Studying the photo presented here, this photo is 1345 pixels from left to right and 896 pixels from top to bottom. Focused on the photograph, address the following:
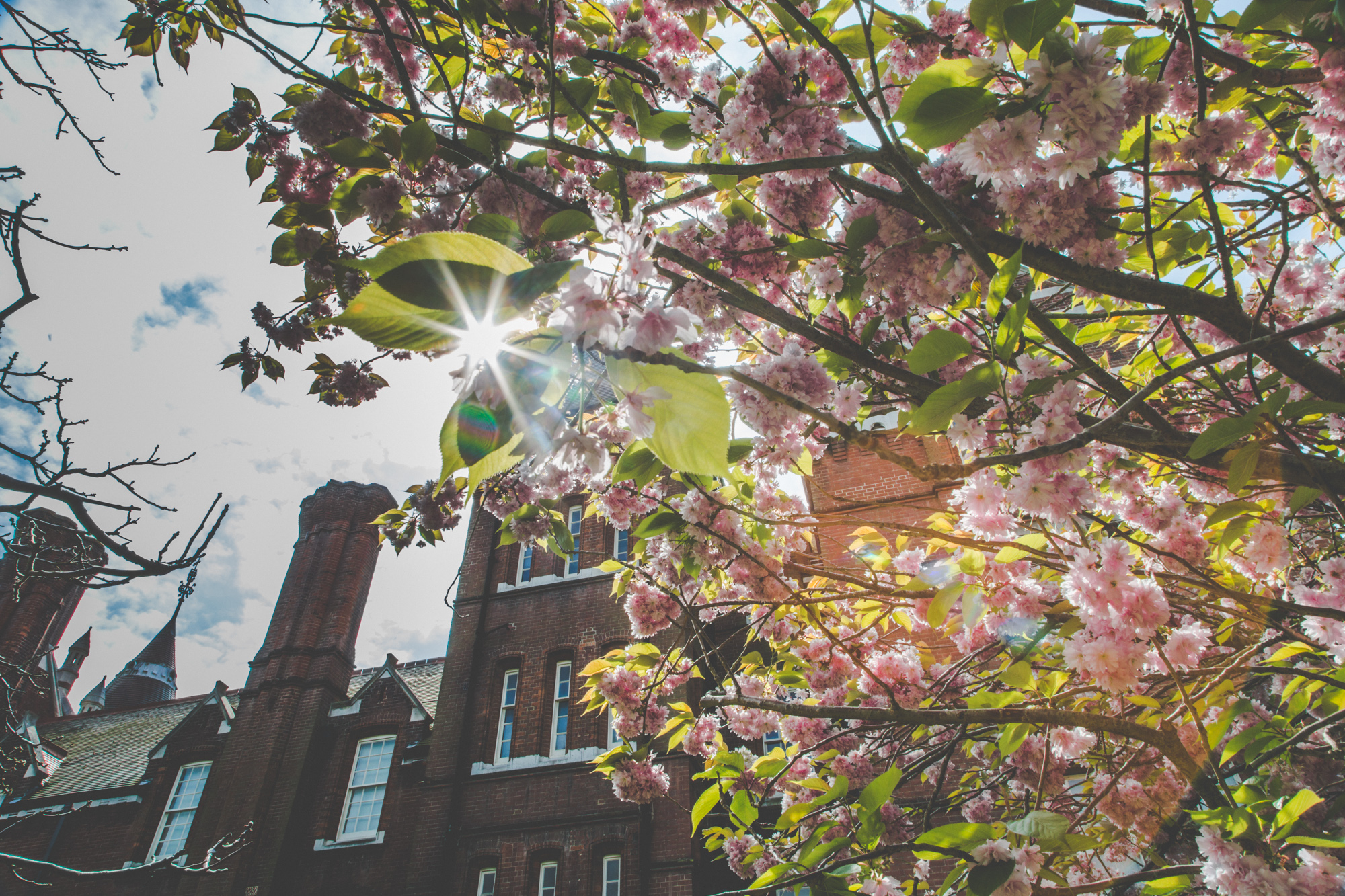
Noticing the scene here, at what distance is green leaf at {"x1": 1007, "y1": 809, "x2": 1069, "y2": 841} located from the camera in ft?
4.91

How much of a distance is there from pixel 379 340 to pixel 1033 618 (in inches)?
94.8

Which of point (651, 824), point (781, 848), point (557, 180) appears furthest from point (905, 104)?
point (651, 824)

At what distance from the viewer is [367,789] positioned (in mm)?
13430

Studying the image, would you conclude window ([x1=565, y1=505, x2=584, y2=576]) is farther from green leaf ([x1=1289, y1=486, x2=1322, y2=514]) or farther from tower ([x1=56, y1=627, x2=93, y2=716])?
tower ([x1=56, y1=627, x2=93, y2=716])

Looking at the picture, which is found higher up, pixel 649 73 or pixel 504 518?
pixel 649 73

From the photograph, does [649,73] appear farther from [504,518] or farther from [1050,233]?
[504,518]

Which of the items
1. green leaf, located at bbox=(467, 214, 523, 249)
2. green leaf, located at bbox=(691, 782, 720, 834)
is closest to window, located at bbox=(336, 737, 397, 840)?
green leaf, located at bbox=(691, 782, 720, 834)

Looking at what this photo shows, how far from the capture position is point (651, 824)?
10.0m

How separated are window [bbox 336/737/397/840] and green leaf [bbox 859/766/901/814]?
14075 mm

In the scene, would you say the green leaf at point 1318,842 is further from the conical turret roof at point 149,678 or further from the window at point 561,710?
the conical turret roof at point 149,678

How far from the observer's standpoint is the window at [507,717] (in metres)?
11.7

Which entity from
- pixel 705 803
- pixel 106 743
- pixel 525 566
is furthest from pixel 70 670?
pixel 705 803

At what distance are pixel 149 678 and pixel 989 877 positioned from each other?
Answer: 4413 cm

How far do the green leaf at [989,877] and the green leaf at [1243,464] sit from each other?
1.02 metres
